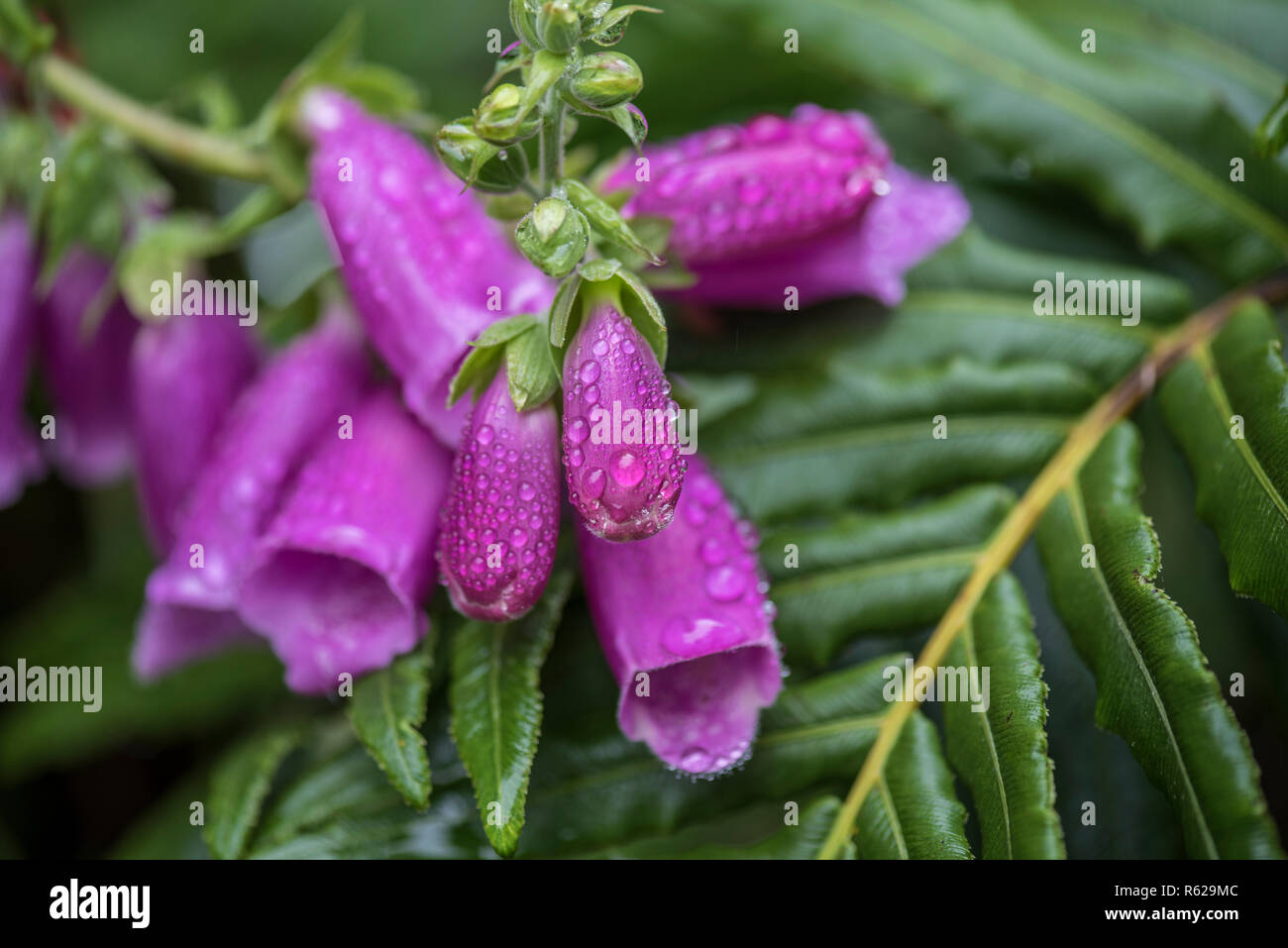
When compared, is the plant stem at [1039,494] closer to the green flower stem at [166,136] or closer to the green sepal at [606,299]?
the green sepal at [606,299]

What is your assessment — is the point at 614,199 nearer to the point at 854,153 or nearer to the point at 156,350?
the point at 854,153

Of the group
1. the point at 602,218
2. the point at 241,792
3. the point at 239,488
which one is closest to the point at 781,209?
the point at 602,218

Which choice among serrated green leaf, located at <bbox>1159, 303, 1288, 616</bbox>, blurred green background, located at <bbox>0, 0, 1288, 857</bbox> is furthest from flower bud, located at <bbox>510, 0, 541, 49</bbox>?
serrated green leaf, located at <bbox>1159, 303, 1288, 616</bbox>

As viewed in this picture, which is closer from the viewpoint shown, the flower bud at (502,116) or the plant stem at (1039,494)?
the flower bud at (502,116)

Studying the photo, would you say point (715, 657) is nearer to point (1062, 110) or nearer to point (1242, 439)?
point (1242, 439)

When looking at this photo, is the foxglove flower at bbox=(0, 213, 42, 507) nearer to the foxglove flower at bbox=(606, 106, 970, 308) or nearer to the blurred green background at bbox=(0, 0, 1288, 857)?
the blurred green background at bbox=(0, 0, 1288, 857)

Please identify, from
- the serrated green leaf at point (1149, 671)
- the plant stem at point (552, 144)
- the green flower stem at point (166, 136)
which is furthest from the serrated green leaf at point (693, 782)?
the green flower stem at point (166, 136)
